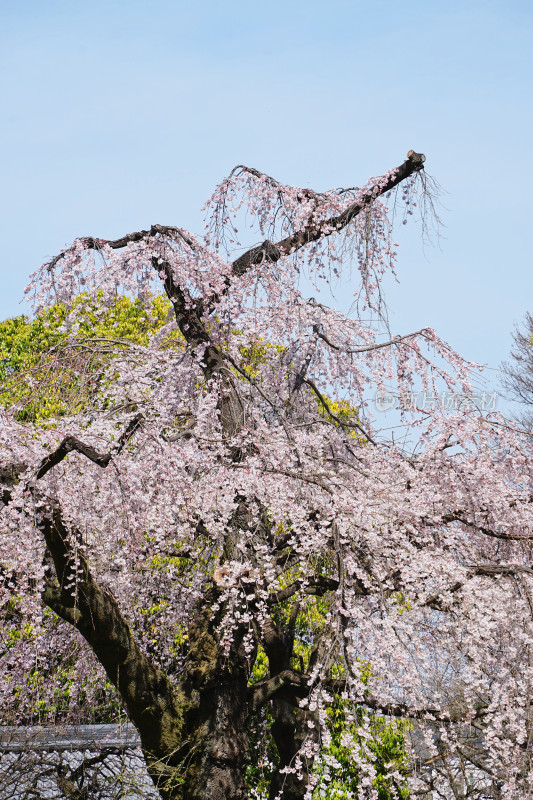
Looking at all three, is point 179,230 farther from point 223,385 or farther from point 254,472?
point 254,472

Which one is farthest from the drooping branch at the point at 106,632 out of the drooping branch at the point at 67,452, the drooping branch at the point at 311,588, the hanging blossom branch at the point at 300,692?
the drooping branch at the point at 311,588

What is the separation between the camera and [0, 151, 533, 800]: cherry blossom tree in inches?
215

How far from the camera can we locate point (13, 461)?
5.67 meters

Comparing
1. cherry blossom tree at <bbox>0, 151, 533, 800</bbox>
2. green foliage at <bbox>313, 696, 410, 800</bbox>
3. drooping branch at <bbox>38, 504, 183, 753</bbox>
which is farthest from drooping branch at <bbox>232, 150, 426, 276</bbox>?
green foliage at <bbox>313, 696, 410, 800</bbox>

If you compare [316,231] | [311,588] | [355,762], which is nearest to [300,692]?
[311,588]

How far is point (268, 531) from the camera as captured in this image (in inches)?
267

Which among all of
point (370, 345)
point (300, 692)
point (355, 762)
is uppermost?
point (370, 345)

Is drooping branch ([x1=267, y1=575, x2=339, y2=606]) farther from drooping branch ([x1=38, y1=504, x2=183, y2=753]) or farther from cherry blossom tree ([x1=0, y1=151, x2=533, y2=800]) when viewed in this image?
drooping branch ([x1=38, y1=504, x2=183, y2=753])

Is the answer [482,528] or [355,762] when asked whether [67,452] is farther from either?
[355,762]

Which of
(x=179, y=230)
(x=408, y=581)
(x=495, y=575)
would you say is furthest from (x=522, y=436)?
(x=179, y=230)

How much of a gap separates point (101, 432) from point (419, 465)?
315 centimetres

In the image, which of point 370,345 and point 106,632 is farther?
point 370,345

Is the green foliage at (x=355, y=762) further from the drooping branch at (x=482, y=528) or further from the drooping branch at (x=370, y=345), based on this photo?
the drooping branch at (x=370, y=345)

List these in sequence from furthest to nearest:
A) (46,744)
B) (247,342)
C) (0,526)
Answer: (247,342) < (46,744) < (0,526)
